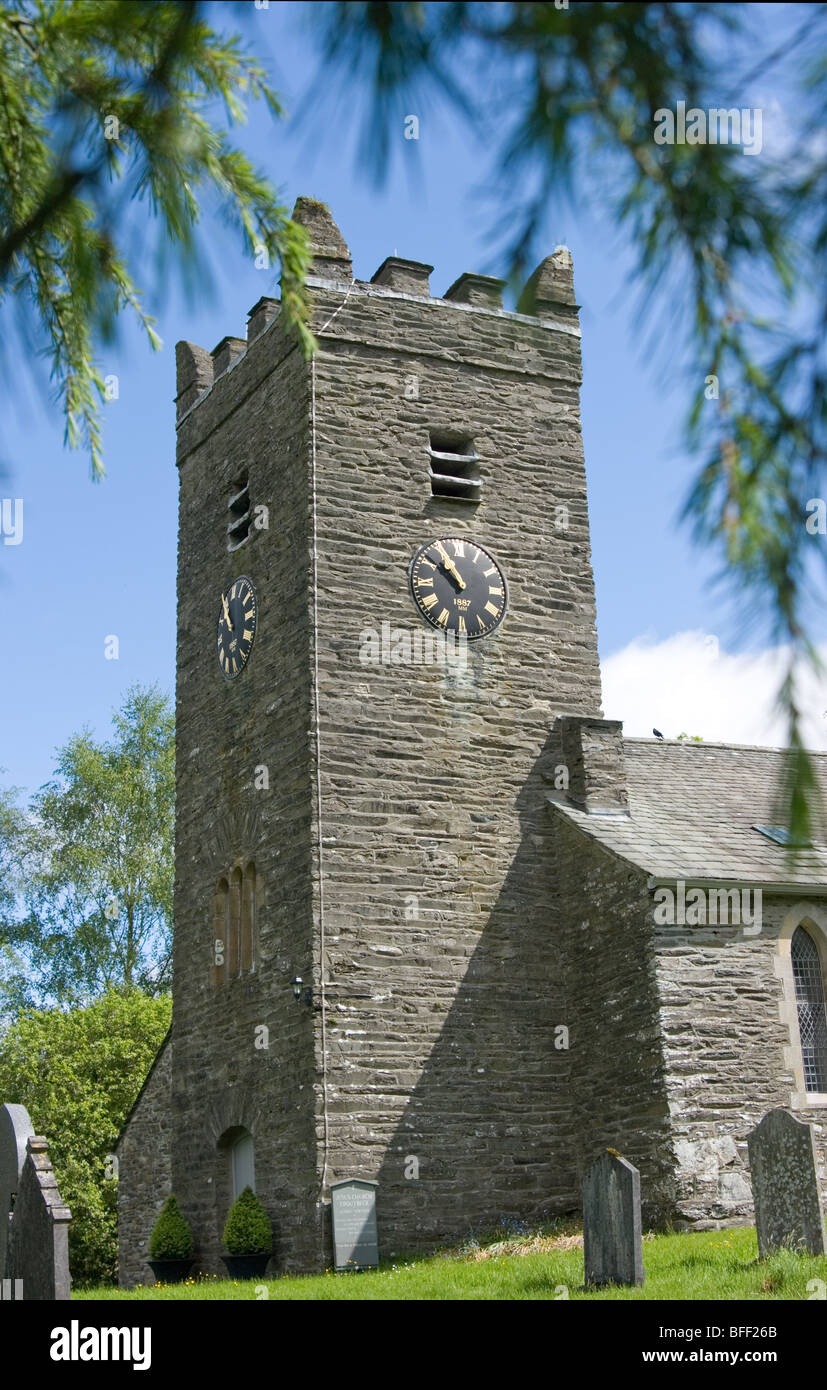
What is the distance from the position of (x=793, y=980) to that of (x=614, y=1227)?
6002 mm

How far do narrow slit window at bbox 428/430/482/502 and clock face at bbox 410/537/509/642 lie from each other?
0.76 m

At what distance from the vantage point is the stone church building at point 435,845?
15.0m

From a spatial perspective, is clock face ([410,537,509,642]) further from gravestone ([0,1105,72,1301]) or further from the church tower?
gravestone ([0,1105,72,1301])

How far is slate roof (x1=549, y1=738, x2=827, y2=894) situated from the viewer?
51.3 feet

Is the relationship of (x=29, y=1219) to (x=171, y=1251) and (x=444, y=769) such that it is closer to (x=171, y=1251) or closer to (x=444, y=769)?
(x=171, y=1251)

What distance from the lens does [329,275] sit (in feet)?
59.7

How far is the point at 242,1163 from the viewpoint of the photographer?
17.0 m

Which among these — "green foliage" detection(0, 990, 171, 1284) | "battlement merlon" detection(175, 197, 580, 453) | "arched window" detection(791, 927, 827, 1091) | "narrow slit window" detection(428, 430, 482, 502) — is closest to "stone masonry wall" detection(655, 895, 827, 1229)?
"arched window" detection(791, 927, 827, 1091)

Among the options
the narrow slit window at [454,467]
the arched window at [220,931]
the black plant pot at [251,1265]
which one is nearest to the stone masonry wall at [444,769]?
the narrow slit window at [454,467]

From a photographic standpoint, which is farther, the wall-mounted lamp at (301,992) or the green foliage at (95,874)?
the green foliage at (95,874)

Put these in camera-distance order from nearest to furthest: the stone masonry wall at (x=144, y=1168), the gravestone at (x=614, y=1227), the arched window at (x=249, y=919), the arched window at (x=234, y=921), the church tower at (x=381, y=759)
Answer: the gravestone at (x=614, y=1227) → the church tower at (x=381, y=759) → the arched window at (x=249, y=919) → the arched window at (x=234, y=921) → the stone masonry wall at (x=144, y=1168)

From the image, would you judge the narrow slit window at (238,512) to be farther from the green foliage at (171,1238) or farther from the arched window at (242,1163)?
the green foliage at (171,1238)

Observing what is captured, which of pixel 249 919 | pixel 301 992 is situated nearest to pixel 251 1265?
pixel 301 992

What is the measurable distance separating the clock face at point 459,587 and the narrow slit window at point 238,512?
2908 mm
